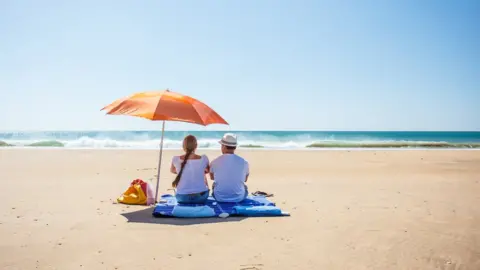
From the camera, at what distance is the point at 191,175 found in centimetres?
623

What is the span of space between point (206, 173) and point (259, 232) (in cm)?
178

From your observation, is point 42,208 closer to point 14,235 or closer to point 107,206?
point 107,206

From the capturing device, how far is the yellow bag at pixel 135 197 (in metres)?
6.81

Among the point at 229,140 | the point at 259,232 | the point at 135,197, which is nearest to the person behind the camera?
the point at 259,232

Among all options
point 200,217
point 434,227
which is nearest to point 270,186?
point 200,217

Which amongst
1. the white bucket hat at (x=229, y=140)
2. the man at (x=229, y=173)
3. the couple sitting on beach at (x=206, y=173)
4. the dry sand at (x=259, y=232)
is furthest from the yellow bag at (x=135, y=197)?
the white bucket hat at (x=229, y=140)

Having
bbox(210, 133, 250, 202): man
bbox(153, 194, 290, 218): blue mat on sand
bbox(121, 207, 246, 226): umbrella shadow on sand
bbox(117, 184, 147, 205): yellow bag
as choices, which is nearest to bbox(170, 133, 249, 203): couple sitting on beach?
bbox(210, 133, 250, 202): man

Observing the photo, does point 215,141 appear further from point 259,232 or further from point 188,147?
point 259,232

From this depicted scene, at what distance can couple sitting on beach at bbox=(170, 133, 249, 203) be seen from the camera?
6.19 m

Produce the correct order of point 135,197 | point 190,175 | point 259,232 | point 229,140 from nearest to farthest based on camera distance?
point 259,232, point 190,175, point 229,140, point 135,197

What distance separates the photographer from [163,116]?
20.3 ft

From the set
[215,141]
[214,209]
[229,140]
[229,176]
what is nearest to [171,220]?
[214,209]

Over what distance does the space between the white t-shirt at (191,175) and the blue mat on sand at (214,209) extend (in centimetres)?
25

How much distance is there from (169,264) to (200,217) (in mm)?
1957
